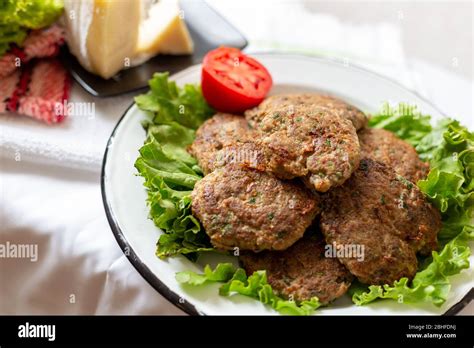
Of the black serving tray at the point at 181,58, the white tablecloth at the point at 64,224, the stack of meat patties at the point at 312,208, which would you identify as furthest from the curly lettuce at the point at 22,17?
Answer: the stack of meat patties at the point at 312,208

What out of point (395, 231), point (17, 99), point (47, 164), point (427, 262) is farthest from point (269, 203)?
point (17, 99)

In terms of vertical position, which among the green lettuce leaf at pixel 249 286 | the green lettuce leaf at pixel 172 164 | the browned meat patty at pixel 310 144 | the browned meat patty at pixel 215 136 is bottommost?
the green lettuce leaf at pixel 249 286

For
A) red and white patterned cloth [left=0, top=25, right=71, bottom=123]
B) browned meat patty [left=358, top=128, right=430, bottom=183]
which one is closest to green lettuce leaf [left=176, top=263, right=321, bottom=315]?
browned meat patty [left=358, top=128, right=430, bottom=183]

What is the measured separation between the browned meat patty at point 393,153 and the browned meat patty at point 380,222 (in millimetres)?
189

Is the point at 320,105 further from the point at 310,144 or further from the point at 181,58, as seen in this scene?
the point at 181,58

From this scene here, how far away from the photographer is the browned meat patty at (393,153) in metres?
3.02

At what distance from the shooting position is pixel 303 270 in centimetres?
259

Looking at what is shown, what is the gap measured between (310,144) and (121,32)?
156 centimetres

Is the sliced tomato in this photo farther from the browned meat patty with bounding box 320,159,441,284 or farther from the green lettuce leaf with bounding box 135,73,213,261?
the browned meat patty with bounding box 320,159,441,284

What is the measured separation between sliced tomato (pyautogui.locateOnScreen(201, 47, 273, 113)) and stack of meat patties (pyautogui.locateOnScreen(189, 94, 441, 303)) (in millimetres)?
457

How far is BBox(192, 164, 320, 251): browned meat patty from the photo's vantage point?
101 inches

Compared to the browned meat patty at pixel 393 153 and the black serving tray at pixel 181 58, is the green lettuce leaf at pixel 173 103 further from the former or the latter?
the browned meat patty at pixel 393 153

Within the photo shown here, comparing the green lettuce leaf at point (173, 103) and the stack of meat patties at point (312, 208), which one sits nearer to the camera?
the stack of meat patties at point (312, 208)
